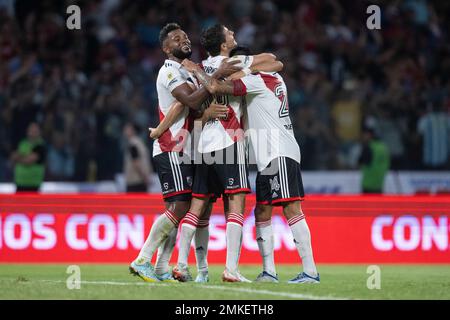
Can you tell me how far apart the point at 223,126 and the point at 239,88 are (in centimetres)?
42

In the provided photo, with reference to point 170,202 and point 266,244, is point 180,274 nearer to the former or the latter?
point 170,202

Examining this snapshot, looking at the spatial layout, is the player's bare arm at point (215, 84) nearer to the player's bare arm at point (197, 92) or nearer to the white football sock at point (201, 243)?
the player's bare arm at point (197, 92)

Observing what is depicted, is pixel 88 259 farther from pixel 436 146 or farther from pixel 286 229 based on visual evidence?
pixel 436 146

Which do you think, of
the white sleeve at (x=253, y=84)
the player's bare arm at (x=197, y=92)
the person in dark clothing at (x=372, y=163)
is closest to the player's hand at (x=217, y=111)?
the player's bare arm at (x=197, y=92)

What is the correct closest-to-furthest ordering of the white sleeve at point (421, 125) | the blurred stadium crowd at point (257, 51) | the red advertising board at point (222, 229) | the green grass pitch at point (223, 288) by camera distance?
the green grass pitch at point (223, 288)
the red advertising board at point (222, 229)
the blurred stadium crowd at point (257, 51)
the white sleeve at point (421, 125)

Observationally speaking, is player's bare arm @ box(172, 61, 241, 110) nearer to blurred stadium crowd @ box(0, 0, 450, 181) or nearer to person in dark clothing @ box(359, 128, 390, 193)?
blurred stadium crowd @ box(0, 0, 450, 181)

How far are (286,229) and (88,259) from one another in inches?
109

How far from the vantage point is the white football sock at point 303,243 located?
924 cm

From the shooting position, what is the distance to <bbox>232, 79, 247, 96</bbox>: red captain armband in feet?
30.2

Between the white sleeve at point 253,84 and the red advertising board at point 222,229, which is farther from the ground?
the white sleeve at point 253,84

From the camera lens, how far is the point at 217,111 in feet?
30.6

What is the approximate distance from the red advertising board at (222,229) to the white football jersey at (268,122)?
3885mm

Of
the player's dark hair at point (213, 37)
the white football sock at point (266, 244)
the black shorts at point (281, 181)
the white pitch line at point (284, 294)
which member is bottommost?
the white pitch line at point (284, 294)
